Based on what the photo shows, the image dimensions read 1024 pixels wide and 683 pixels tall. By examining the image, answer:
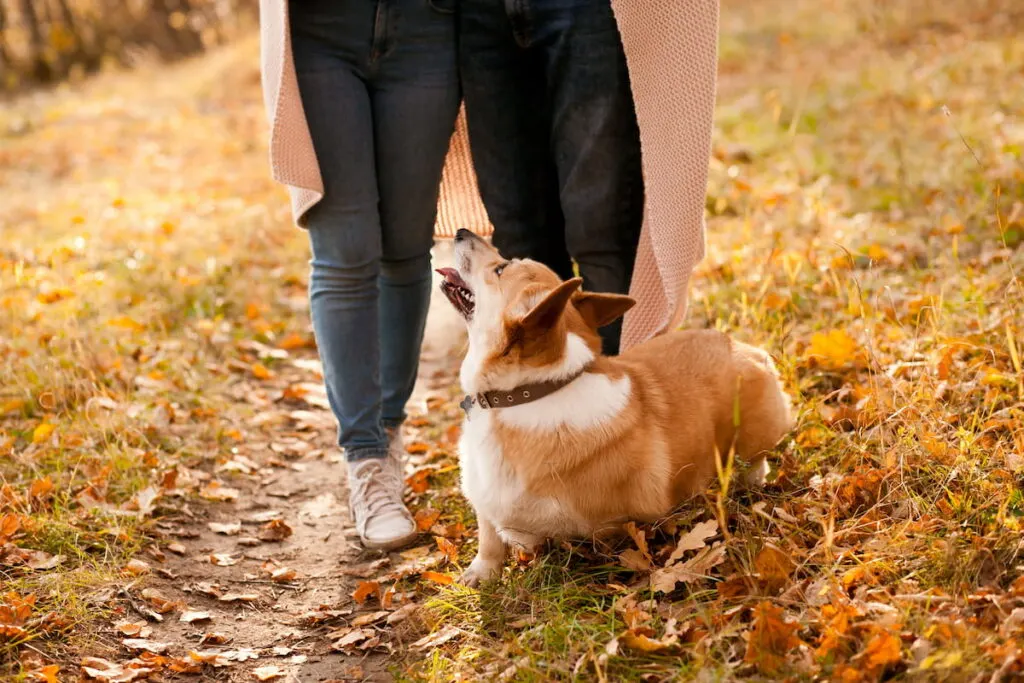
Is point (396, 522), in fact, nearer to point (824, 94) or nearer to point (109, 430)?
point (109, 430)

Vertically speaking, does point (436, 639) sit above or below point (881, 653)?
below

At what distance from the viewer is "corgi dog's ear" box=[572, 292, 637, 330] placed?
304cm

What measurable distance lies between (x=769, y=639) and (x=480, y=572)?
1065mm

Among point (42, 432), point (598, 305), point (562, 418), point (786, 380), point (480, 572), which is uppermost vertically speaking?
point (598, 305)

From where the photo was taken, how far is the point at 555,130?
3385mm

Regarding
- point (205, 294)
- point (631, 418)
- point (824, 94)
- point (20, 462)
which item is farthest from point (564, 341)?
point (824, 94)

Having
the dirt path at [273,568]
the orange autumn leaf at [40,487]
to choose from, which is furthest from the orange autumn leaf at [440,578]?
the orange autumn leaf at [40,487]

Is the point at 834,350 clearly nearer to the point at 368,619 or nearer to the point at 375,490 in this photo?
the point at 375,490

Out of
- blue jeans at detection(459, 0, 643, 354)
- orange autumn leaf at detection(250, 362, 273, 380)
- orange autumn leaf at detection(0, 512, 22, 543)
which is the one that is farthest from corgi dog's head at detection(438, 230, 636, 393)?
orange autumn leaf at detection(250, 362, 273, 380)

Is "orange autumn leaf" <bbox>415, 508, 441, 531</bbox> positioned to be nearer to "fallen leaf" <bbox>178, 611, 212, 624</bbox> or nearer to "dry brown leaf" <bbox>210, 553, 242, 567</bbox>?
"dry brown leaf" <bbox>210, 553, 242, 567</bbox>

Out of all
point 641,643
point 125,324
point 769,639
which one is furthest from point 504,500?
point 125,324

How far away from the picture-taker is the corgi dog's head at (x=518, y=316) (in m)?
2.80

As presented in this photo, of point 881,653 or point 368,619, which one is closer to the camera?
point 881,653

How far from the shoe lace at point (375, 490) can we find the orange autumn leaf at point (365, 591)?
14.2 inches
